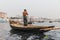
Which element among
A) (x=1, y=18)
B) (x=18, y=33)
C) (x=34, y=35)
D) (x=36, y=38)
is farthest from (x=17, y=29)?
(x=1, y=18)

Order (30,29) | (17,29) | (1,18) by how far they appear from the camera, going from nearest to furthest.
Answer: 1. (30,29)
2. (17,29)
3. (1,18)

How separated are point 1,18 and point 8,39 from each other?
9249cm

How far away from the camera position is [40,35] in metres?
22.1

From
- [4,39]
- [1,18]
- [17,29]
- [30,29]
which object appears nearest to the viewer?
[4,39]

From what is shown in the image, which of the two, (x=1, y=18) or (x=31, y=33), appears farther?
(x=1, y=18)

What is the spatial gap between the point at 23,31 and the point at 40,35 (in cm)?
208

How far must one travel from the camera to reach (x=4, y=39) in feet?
66.3

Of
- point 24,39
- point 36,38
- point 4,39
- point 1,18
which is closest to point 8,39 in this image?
point 4,39

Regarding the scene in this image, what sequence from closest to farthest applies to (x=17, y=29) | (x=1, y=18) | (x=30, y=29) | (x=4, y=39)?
1. (x=4, y=39)
2. (x=30, y=29)
3. (x=17, y=29)
4. (x=1, y=18)

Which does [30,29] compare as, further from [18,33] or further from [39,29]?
[18,33]

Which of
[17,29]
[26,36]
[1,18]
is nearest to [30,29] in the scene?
[26,36]

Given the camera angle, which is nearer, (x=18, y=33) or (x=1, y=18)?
(x=18, y=33)

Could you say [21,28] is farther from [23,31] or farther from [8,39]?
[8,39]

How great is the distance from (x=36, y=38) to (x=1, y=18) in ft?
304
